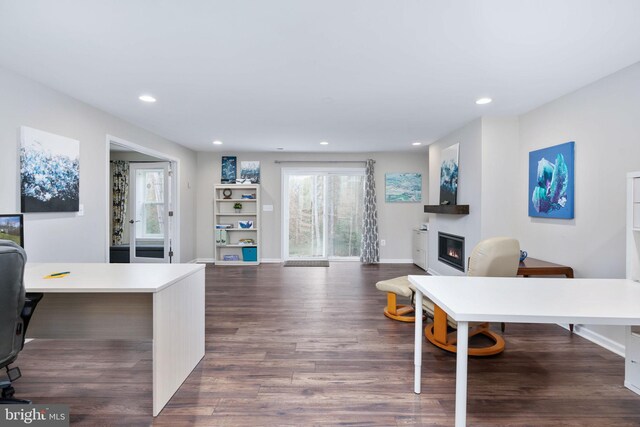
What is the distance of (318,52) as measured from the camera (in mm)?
2281

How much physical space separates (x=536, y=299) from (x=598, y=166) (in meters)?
1.92

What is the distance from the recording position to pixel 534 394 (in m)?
1.98

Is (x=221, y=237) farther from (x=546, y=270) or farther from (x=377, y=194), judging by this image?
(x=546, y=270)

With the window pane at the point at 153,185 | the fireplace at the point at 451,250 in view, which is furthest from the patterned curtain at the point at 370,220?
the window pane at the point at 153,185

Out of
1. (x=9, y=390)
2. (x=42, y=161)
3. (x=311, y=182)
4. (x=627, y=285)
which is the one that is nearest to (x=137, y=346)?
(x=9, y=390)

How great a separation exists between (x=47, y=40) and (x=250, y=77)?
1377mm

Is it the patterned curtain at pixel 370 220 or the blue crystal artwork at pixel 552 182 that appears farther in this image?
the patterned curtain at pixel 370 220

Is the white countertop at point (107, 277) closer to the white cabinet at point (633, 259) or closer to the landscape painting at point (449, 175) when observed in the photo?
the white cabinet at point (633, 259)

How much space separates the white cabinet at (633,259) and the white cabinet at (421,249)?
366 cm

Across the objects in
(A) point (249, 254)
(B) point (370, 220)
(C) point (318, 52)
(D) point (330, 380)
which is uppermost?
(C) point (318, 52)

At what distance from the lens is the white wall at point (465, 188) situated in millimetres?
3963

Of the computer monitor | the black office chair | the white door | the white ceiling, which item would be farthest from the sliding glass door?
the black office chair

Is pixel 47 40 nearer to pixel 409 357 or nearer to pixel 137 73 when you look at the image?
pixel 137 73

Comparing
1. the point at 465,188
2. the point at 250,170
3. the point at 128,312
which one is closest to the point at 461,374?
the point at 128,312
